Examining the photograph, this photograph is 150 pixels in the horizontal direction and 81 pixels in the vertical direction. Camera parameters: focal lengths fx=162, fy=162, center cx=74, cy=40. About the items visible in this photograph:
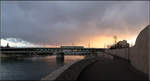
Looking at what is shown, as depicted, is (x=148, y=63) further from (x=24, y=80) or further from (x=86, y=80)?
(x=24, y=80)

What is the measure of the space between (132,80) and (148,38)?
197 inches

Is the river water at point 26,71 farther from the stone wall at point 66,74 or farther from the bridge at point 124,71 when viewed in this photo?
the bridge at point 124,71

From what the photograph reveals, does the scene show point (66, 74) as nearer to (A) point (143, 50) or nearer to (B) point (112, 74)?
(B) point (112, 74)

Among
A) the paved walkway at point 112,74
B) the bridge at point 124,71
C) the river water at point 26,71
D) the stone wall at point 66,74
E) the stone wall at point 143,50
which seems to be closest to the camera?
the paved walkway at point 112,74

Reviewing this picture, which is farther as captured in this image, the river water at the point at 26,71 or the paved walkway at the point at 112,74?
the river water at the point at 26,71

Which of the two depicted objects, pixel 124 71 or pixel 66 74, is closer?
pixel 66 74

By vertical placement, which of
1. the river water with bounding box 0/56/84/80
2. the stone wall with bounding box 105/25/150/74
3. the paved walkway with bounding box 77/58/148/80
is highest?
the stone wall with bounding box 105/25/150/74

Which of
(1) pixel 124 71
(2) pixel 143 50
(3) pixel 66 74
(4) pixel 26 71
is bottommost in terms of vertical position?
(4) pixel 26 71

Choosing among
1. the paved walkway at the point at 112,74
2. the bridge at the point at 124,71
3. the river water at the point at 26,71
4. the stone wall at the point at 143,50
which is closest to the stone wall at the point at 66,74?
the bridge at the point at 124,71

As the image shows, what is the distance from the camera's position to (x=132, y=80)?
1377 cm

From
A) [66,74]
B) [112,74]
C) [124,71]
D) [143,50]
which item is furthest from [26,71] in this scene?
[143,50]

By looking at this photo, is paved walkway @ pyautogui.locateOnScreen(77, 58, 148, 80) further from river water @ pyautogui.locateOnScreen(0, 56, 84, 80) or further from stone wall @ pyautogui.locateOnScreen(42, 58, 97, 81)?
river water @ pyautogui.locateOnScreen(0, 56, 84, 80)

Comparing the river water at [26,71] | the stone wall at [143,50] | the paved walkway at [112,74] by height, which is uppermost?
the stone wall at [143,50]

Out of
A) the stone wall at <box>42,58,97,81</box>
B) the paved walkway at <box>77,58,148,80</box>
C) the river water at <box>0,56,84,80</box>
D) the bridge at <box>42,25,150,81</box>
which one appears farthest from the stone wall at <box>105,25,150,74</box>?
the river water at <box>0,56,84,80</box>
